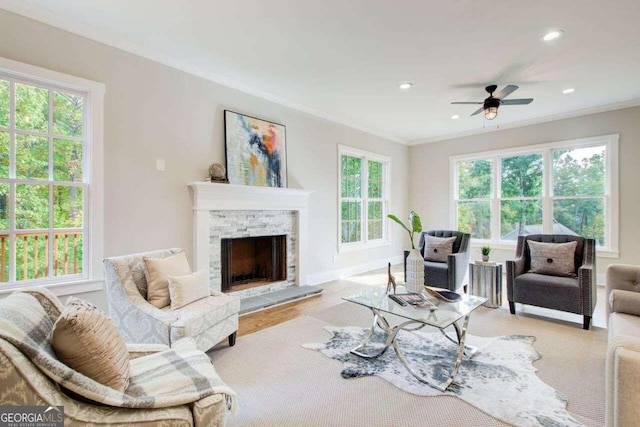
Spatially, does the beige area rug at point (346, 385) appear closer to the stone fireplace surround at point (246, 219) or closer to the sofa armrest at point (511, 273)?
the sofa armrest at point (511, 273)

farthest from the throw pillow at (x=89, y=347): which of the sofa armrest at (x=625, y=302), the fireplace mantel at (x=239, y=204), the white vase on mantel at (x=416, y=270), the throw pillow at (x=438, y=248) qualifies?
the throw pillow at (x=438, y=248)

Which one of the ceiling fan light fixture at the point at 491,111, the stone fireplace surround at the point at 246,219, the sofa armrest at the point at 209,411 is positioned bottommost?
the sofa armrest at the point at 209,411

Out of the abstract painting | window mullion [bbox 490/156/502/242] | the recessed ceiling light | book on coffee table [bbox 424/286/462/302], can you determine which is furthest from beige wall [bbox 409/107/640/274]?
book on coffee table [bbox 424/286/462/302]

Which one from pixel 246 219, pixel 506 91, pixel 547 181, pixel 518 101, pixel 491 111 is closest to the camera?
pixel 506 91

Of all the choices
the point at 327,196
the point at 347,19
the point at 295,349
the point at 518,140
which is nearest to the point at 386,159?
the point at 327,196

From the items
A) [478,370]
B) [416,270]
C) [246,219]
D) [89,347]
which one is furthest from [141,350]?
[246,219]

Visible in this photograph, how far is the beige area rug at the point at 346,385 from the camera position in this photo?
180 cm

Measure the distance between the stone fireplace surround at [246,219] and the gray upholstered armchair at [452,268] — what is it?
71.4 inches

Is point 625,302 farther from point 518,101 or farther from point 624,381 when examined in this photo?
point 518,101

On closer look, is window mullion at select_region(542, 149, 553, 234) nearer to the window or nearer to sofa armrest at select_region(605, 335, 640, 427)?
the window

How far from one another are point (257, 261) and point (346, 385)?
268cm

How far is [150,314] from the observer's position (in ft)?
7.36

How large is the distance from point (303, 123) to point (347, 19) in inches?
89.5

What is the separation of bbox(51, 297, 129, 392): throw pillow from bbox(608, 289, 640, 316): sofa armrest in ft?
10.6
